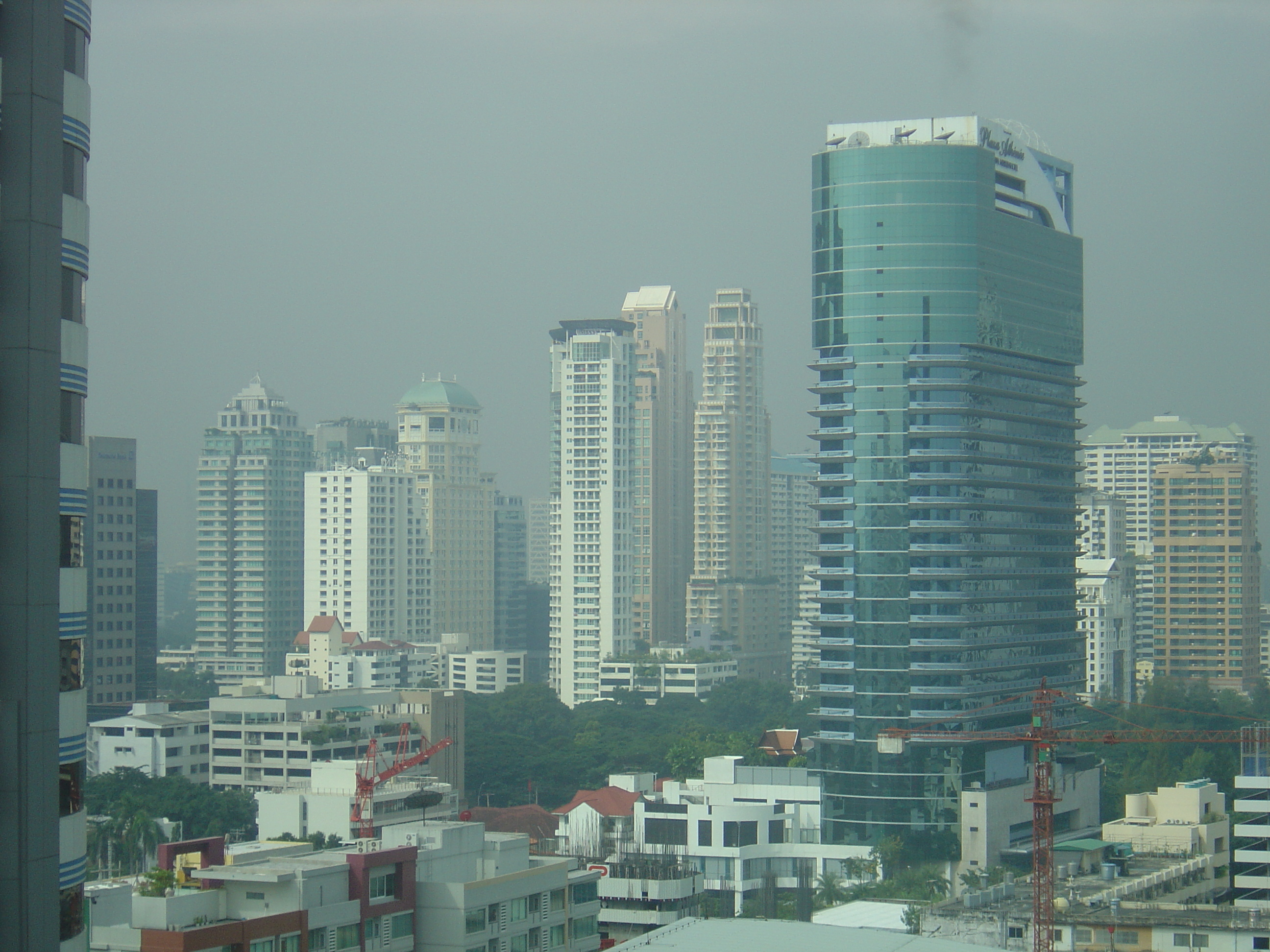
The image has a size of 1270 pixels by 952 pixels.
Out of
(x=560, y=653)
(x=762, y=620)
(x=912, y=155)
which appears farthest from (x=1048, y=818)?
(x=762, y=620)

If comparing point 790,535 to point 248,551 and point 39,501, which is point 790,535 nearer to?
point 248,551

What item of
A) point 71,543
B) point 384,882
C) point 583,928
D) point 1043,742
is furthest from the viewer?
point 1043,742

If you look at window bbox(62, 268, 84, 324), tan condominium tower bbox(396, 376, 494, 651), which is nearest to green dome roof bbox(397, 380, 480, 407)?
tan condominium tower bbox(396, 376, 494, 651)

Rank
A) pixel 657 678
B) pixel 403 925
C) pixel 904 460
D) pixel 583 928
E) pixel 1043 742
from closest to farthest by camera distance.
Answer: pixel 403 925 < pixel 583 928 < pixel 1043 742 < pixel 904 460 < pixel 657 678

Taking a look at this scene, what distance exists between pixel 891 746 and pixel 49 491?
1402 inches

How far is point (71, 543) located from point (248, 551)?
289ft

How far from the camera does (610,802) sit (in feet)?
157

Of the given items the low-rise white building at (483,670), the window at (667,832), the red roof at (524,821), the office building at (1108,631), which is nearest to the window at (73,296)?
the window at (667,832)

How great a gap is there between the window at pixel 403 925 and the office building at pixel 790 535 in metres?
86.5

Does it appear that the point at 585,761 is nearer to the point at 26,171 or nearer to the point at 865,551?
the point at 865,551

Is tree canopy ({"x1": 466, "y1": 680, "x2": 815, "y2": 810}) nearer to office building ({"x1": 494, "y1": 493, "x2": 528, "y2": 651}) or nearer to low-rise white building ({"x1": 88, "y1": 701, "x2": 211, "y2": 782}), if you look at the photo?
low-rise white building ({"x1": 88, "y1": 701, "x2": 211, "y2": 782})

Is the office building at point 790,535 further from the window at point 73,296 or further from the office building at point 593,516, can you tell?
the window at point 73,296

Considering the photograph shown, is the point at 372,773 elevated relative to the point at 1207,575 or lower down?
lower down

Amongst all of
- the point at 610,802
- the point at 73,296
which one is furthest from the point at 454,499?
the point at 73,296
